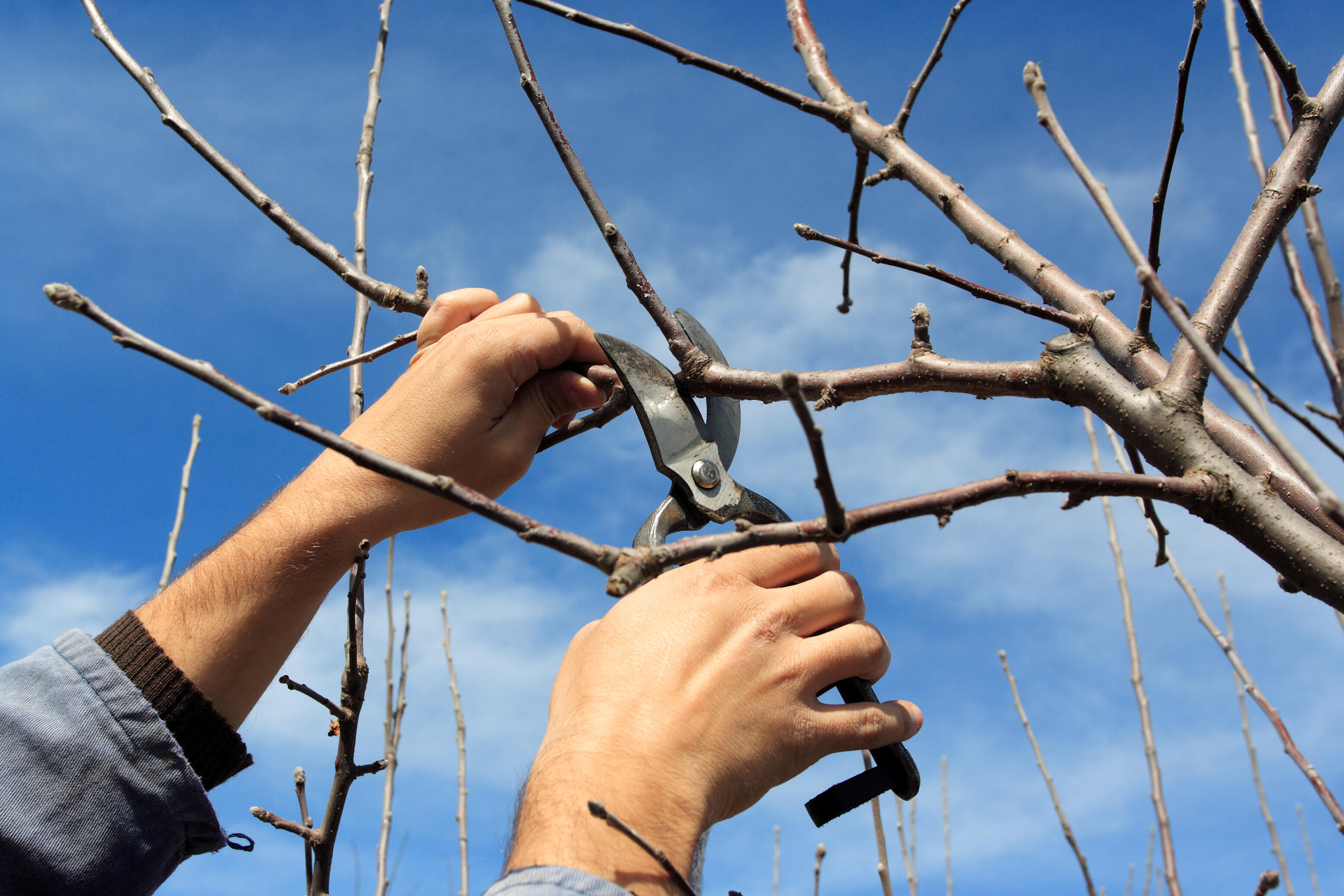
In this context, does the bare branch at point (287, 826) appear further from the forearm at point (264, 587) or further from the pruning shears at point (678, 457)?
the pruning shears at point (678, 457)

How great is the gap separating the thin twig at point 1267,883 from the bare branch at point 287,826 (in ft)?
5.56

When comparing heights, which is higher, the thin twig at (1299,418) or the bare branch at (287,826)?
the thin twig at (1299,418)

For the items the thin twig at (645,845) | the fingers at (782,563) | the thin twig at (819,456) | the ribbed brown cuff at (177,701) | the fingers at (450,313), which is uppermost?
the fingers at (450,313)

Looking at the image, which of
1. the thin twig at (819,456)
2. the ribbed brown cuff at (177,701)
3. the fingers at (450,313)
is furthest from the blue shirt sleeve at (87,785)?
the thin twig at (819,456)

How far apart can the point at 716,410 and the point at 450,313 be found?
748 mm

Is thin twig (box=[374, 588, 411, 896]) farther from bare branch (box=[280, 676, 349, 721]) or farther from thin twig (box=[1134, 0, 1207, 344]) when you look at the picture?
thin twig (box=[1134, 0, 1207, 344])

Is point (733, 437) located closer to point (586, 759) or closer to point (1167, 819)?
point (586, 759)

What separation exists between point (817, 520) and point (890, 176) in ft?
3.48

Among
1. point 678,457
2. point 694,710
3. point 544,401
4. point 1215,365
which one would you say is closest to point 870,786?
point 694,710

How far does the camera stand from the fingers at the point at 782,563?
4.66 feet

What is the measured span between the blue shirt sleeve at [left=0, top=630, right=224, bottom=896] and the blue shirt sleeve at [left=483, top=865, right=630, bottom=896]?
0.93 m

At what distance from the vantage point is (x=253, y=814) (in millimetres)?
1723

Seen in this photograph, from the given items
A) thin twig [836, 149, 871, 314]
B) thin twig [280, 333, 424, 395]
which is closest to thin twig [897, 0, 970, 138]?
thin twig [836, 149, 871, 314]

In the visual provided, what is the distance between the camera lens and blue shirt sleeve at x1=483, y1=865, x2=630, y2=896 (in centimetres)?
101
